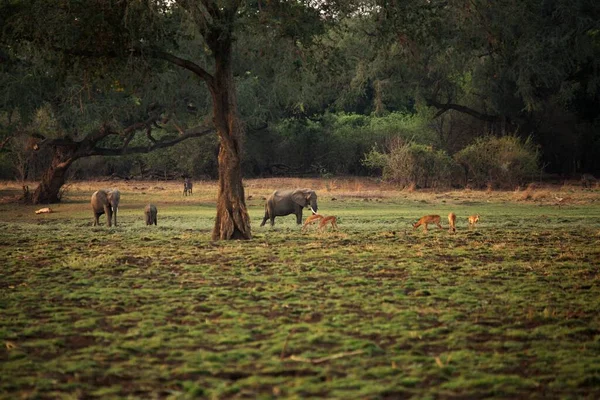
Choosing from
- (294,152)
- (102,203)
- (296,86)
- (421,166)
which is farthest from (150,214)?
(294,152)

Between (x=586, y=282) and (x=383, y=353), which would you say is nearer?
(x=383, y=353)

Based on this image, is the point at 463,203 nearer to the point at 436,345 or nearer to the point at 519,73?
the point at 519,73

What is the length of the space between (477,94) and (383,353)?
41147 millimetres

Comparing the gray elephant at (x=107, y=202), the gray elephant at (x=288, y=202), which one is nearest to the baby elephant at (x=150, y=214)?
the gray elephant at (x=107, y=202)

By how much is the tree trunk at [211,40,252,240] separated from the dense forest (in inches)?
1.7

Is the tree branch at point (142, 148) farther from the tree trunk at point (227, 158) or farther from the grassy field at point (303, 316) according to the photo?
the tree trunk at point (227, 158)

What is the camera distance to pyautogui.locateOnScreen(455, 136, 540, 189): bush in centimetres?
4175

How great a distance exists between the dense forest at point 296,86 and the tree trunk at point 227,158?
0.14ft

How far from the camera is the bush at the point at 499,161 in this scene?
41750mm

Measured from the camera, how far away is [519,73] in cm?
4100

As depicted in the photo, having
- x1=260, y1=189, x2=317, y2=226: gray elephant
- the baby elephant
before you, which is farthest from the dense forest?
the baby elephant

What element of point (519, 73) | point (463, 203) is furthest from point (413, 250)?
point (519, 73)

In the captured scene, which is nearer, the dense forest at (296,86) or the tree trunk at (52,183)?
the dense forest at (296,86)

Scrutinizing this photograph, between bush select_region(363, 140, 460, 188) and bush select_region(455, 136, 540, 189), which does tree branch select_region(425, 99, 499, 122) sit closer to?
bush select_region(455, 136, 540, 189)
